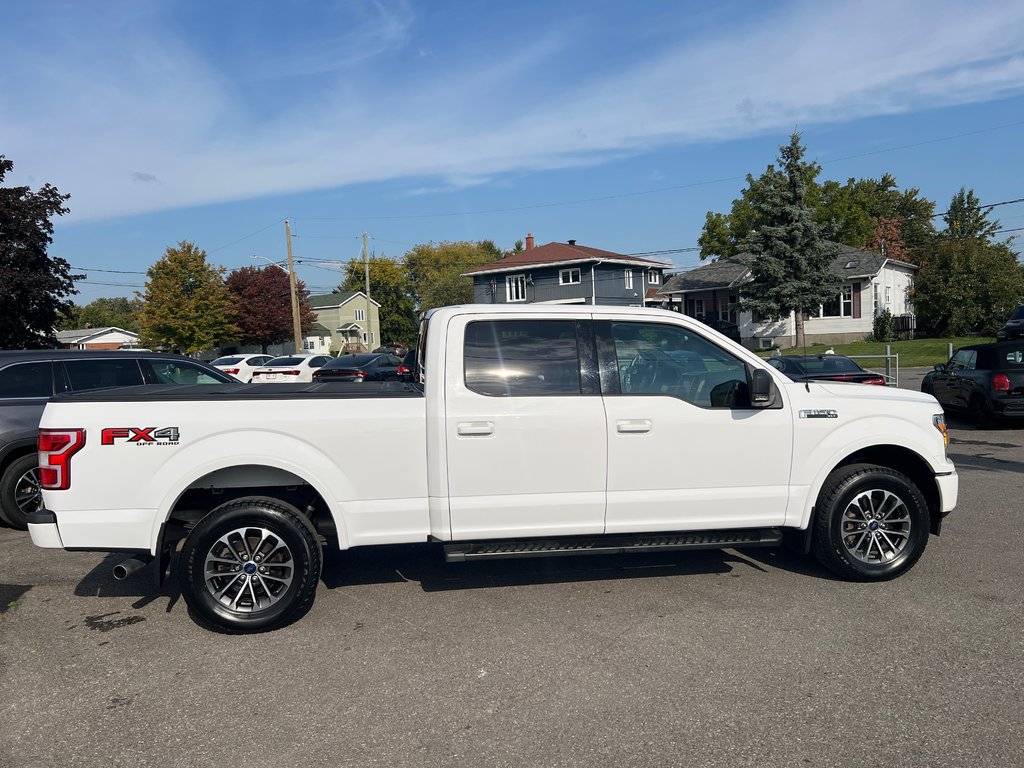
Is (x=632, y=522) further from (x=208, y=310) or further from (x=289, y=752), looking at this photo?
(x=208, y=310)

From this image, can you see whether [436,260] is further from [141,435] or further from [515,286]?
[141,435]

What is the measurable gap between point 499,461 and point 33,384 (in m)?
5.71

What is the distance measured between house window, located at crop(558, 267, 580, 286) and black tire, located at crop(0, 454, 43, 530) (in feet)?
149

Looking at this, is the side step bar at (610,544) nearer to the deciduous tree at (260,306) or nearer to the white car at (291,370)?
the white car at (291,370)

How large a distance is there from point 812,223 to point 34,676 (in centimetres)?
3962

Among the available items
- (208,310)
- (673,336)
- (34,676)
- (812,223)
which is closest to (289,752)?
(34,676)

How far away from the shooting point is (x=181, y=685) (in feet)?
13.5

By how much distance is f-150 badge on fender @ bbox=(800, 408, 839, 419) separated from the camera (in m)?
Answer: 5.25

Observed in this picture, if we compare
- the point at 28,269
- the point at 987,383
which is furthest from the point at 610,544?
the point at 28,269

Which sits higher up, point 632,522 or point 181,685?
point 632,522

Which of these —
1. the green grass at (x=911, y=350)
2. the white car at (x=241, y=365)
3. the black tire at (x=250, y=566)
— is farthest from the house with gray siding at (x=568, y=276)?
the black tire at (x=250, y=566)

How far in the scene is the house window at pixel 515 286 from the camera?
53.8 m

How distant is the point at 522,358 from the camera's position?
5.02m

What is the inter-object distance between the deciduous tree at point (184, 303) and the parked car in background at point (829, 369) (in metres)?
42.5
